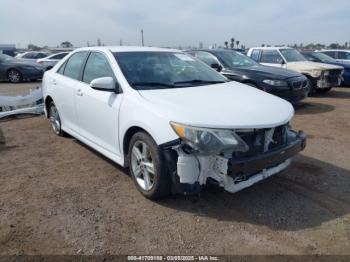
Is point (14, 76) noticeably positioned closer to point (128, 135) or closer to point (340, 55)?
point (128, 135)

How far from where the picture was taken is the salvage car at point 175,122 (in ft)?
10.5

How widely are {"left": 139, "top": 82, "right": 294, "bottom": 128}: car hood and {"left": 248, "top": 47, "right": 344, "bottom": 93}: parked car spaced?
6.99 metres

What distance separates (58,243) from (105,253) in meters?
0.47

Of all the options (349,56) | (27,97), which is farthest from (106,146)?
(349,56)

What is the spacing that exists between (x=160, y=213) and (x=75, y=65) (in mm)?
2913

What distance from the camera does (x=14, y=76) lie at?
16.6 meters

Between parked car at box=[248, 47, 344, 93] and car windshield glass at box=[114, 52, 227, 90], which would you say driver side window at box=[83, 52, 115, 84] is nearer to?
car windshield glass at box=[114, 52, 227, 90]

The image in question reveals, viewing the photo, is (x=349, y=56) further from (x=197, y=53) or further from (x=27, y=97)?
(x=27, y=97)

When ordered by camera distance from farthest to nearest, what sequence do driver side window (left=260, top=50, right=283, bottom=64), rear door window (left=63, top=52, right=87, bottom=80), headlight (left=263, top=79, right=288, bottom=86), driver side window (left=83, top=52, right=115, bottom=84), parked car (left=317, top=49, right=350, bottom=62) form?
parked car (left=317, top=49, right=350, bottom=62) < driver side window (left=260, top=50, right=283, bottom=64) < headlight (left=263, top=79, right=288, bottom=86) < rear door window (left=63, top=52, right=87, bottom=80) < driver side window (left=83, top=52, right=115, bottom=84)

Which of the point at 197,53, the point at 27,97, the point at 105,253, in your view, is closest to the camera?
the point at 105,253

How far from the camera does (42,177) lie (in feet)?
14.7

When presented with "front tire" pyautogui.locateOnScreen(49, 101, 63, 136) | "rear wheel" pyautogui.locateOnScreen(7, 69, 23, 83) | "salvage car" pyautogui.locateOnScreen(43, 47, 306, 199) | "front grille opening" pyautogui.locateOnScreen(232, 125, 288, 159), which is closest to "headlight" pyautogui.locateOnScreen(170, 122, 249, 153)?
"salvage car" pyautogui.locateOnScreen(43, 47, 306, 199)

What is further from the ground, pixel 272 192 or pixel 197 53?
pixel 197 53

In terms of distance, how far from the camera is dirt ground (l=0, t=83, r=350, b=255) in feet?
9.90
